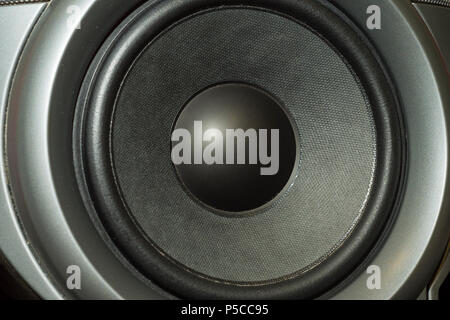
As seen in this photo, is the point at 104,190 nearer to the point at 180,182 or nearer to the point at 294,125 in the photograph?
the point at 180,182

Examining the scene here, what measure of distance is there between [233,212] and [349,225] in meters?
0.13

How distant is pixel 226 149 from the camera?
56 cm

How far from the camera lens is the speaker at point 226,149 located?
54cm

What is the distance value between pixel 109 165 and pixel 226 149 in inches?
4.9

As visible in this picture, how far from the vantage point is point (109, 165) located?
0.54 metres

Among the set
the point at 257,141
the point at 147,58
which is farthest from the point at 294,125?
the point at 147,58

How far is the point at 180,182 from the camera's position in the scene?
0.57m

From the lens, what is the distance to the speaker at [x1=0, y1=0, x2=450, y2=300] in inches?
21.1

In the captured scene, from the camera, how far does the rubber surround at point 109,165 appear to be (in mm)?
543

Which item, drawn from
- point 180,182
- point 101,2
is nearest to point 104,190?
point 180,182

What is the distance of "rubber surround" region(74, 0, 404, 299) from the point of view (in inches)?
21.4

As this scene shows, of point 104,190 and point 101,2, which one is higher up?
point 101,2
